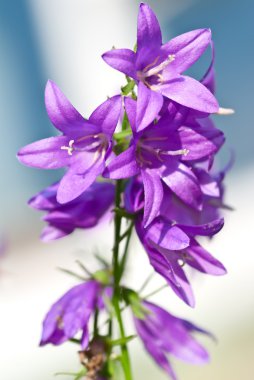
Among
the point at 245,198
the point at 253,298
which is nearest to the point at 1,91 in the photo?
the point at 245,198

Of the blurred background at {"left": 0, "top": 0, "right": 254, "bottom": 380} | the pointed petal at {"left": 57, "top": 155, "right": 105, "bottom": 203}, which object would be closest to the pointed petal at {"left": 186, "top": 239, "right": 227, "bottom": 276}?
the pointed petal at {"left": 57, "top": 155, "right": 105, "bottom": 203}

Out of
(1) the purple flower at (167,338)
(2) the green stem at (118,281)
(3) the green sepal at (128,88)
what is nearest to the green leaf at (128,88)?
(3) the green sepal at (128,88)

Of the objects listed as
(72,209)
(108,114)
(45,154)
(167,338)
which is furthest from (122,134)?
(167,338)

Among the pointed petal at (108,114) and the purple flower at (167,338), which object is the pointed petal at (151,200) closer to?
the pointed petal at (108,114)

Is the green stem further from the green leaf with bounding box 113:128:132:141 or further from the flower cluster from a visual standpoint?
the green leaf with bounding box 113:128:132:141

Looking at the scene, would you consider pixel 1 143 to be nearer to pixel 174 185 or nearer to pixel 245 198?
pixel 245 198

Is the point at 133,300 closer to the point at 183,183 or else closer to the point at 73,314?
the point at 73,314
